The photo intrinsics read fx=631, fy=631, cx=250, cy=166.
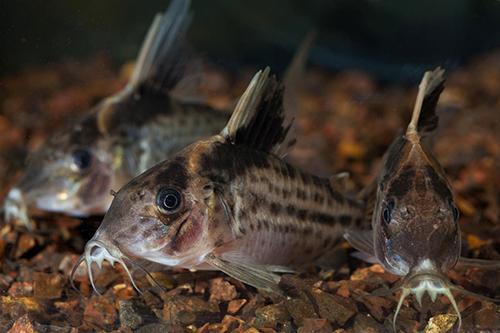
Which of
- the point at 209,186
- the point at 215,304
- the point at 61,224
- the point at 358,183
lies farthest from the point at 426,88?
the point at 61,224

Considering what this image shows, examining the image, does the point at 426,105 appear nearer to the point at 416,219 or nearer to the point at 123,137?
the point at 416,219

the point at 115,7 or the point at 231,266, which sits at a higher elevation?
the point at 115,7

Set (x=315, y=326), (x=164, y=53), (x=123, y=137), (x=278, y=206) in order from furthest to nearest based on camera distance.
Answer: (x=164, y=53) → (x=123, y=137) → (x=278, y=206) → (x=315, y=326)

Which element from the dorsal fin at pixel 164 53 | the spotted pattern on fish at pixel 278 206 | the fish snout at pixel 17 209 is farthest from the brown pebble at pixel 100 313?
the dorsal fin at pixel 164 53

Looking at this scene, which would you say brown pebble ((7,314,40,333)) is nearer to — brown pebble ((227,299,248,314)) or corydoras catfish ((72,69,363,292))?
corydoras catfish ((72,69,363,292))

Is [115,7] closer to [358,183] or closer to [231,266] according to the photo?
[358,183]

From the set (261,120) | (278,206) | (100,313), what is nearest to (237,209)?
(278,206)
